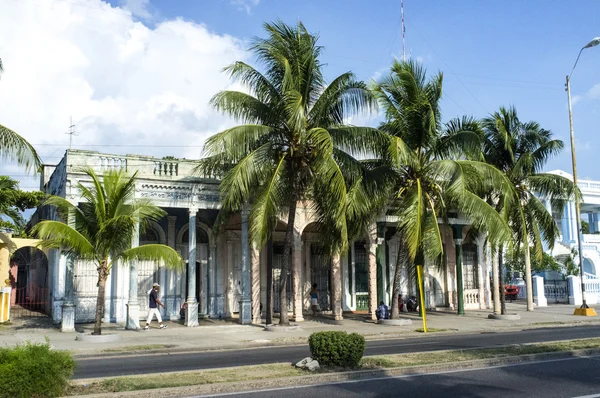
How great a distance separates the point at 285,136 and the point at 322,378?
11.3 m

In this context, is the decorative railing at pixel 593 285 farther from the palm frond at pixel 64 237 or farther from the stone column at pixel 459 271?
the palm frond at pixel 64 237

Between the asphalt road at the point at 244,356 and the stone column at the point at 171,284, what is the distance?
28.3 ft

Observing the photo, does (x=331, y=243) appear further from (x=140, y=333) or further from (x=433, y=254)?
(x=140, y=333)

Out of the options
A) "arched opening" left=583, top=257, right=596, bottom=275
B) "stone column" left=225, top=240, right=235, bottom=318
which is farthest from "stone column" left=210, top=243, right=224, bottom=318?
"arched opening" left=583, top=257, right=596, bottom=275

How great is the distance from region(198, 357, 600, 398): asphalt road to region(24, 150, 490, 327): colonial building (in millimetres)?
10363

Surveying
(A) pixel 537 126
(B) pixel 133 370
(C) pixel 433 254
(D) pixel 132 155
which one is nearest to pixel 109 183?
Answer: (D) pixel 132 155

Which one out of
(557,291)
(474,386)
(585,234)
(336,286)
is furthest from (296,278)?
(585,234)

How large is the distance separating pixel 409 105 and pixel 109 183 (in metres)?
10.3

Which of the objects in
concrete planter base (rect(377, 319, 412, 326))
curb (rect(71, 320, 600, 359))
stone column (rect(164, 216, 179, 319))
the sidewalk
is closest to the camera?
curb (rect(71, 320, 600, 359))

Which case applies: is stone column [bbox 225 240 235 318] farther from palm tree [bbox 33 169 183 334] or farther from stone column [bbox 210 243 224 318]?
palm tree [bbox 33 169 183 334]

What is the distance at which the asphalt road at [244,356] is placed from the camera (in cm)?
1177

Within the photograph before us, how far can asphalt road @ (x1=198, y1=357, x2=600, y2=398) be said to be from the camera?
28.6ft

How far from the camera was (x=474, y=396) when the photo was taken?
8609 mm

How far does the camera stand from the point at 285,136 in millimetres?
19750
